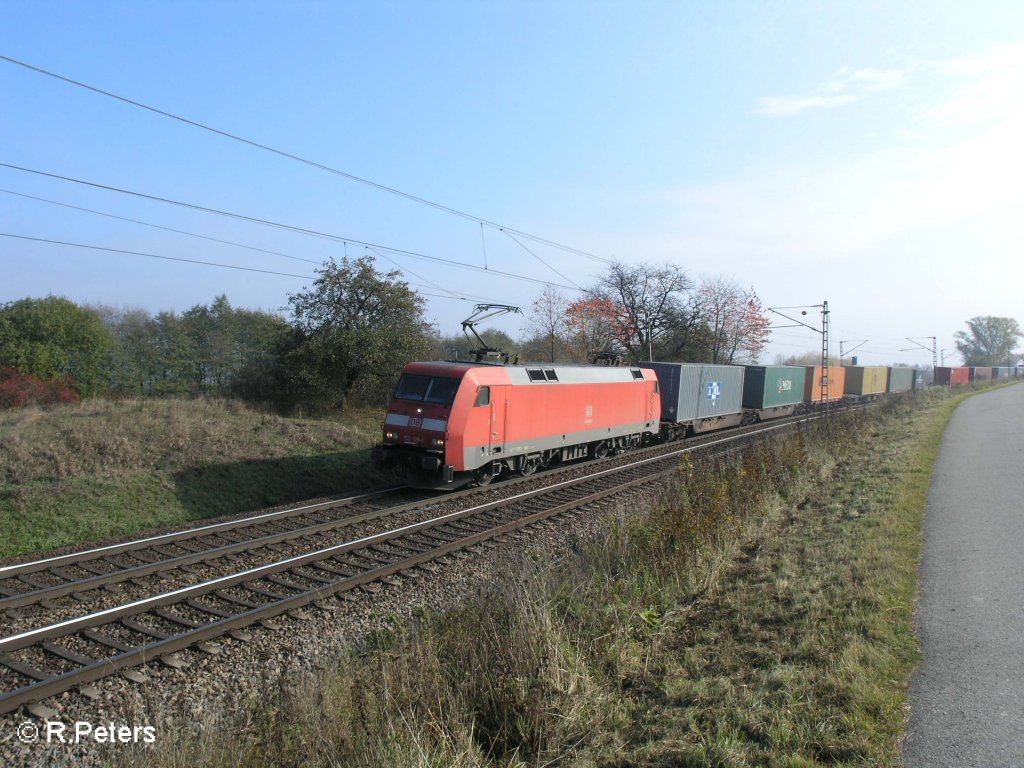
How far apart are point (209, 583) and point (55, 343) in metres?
21.8

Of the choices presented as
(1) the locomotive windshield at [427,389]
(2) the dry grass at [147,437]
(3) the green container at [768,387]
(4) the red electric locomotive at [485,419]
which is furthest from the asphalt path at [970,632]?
(3) the green container at [768,387]

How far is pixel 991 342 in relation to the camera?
11294 cm

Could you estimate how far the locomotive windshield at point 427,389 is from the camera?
13.4 meters

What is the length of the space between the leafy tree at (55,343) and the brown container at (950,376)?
70.6 m

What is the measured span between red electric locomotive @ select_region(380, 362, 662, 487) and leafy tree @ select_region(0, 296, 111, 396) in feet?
51.3

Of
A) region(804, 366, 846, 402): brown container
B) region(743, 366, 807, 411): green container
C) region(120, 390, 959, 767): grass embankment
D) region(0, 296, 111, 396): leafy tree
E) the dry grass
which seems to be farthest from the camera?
region(804, 366, 846, 402): brown container

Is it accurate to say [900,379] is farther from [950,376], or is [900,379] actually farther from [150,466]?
[150,466]

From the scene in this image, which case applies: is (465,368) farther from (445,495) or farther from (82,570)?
(82,570)

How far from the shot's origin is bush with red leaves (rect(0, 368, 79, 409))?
18516 mm

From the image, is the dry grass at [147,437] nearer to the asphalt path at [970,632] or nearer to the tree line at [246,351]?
the tree line at [246,351]

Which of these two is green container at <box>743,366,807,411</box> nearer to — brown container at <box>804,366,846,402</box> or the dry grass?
brown container at <box>804,366,846,402</box>

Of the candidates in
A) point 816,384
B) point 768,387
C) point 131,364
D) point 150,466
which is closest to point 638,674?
point 150,466

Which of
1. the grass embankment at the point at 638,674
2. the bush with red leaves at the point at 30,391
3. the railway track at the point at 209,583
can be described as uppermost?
the bush with red leaves at the point at 30,391

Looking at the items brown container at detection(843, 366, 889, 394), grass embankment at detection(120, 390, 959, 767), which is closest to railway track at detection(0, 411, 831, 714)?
grass embankment at detection(120, 390, 959, 767)
